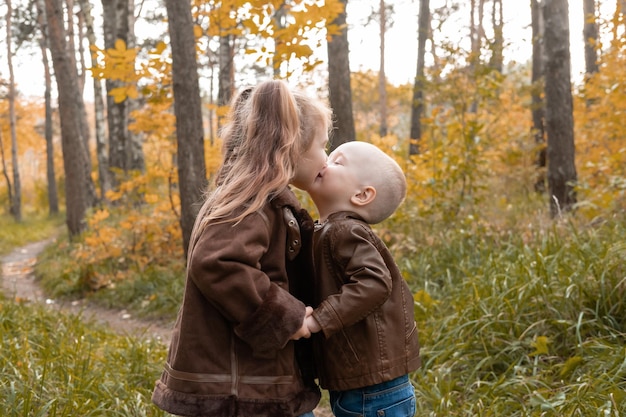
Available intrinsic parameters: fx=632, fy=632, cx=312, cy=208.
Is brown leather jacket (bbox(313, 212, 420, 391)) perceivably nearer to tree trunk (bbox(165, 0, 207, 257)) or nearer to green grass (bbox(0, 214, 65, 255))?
tree trunk (bbox(165, 0, 207, 257))

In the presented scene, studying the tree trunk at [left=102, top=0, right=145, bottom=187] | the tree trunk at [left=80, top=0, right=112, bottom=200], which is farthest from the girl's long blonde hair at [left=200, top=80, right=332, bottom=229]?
the tree trunk at [left=80, top=0, right=112, bottom=200]

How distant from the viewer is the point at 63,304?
22.4 feet

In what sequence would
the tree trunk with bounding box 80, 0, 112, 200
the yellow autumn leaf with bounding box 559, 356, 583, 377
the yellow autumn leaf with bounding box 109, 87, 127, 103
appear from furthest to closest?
1. the tree trunk with bounding box 80, 0, 112, 200
2. the yellow autumn leaf with bounding box 109, 87, 127, 103
3. the yellow autumn leaf with bounding box 559, 356, 583, 377

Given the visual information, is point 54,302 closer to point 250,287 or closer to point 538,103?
point 250,287

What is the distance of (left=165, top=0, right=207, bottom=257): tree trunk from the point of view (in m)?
6.32

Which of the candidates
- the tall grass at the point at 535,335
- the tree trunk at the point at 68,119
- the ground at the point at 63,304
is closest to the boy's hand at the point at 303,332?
the tall grass at the point at 535,335

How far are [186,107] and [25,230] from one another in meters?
14.4

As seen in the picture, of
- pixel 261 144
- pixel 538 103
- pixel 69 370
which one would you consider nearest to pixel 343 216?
pixel 261 144

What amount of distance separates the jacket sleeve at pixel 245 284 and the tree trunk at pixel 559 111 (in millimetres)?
5978

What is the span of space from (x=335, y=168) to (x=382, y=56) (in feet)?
75.2

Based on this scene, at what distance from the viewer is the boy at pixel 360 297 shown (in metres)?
2.02

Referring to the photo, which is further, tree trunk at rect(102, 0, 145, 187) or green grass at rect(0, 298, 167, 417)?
tree trunk at rect(102, 0, 145, 187)

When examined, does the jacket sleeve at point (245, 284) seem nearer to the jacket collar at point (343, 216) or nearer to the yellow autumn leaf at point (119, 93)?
the jacket collar at point (343, 216)

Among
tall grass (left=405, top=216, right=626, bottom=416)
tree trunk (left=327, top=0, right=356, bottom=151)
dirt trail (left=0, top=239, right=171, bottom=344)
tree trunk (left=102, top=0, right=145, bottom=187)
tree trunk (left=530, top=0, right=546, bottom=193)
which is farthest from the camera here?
tree trunk (left=102, top=0, right=145, bottom=187)
